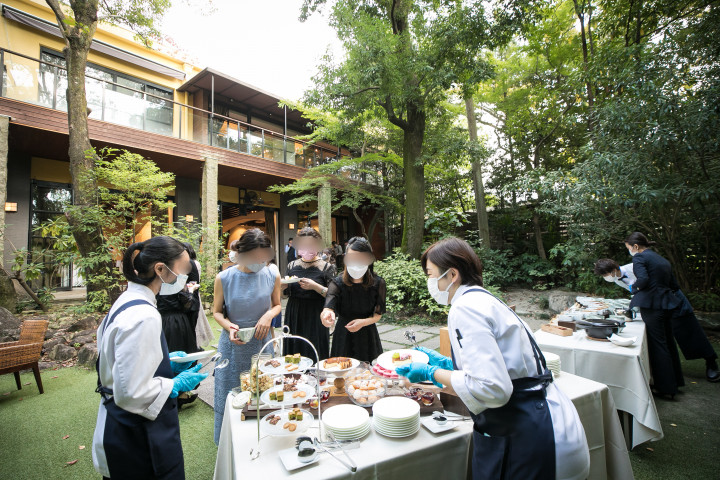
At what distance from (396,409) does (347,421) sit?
0.26 meters

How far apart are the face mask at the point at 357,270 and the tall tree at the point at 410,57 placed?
6056 mm

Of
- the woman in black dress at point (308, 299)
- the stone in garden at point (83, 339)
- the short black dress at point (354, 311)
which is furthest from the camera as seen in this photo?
the stone in garden at point (83, 339)

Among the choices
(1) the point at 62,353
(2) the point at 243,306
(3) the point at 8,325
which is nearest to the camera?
(2) the point at 243,306

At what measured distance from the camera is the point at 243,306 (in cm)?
269

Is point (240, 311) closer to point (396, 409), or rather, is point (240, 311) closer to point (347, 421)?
point (347, 421)

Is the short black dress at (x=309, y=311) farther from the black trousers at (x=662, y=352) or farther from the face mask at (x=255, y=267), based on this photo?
the black trousers at (x=662, y=352)

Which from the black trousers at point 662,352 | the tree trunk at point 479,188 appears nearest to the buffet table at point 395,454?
the black trousers at point 662,352

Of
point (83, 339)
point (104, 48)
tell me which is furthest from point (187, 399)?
point (104, 48)

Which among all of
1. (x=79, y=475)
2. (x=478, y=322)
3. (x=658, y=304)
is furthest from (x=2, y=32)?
(x=658, y=304)

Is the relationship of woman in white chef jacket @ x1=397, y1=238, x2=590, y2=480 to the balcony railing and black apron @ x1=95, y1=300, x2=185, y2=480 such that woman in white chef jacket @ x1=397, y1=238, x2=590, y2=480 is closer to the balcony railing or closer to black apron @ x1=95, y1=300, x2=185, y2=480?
black apron @ x1=95, y1=300, x2=185, y2=480

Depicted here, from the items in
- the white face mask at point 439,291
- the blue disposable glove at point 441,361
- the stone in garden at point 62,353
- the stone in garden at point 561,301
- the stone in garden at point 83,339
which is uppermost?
the white face mask at point 439,291

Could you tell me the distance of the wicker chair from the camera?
3775 millimetres

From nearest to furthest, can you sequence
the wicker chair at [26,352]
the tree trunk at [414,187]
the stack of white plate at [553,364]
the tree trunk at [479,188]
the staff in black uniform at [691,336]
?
the stack of white plate at [553,364]
the wicker chair at [26,352]
the staff in black uniform at [691,336]
the tree trunk at [414,187]
the tree trunk at [479,188]

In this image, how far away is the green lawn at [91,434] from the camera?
262 centimetres
